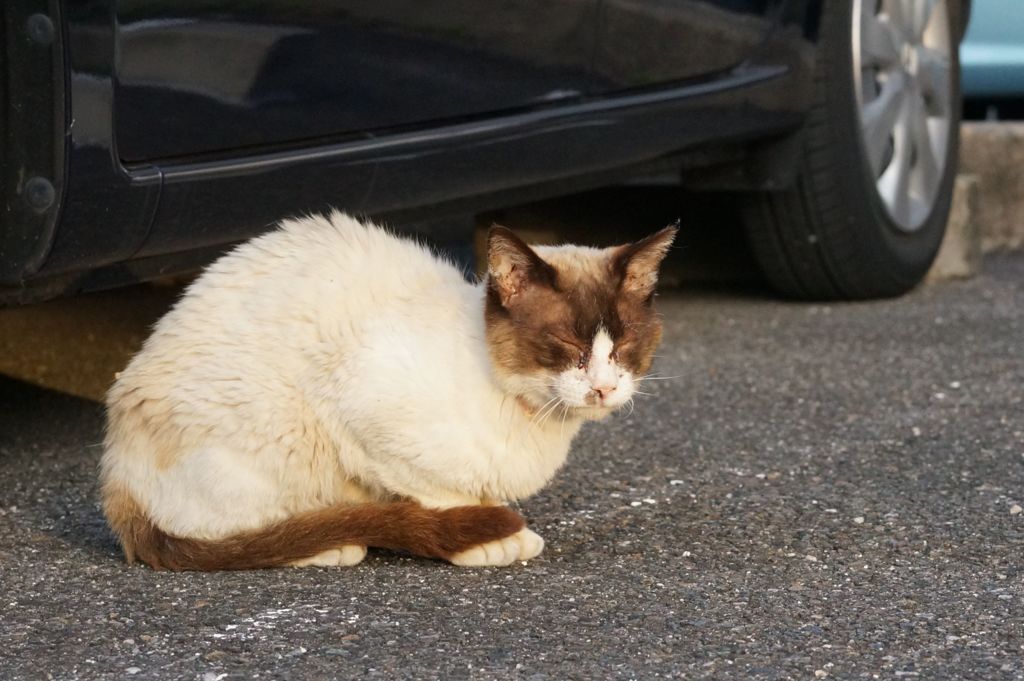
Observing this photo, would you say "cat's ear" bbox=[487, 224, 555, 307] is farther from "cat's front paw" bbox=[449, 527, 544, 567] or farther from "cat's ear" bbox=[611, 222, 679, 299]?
"cat's front paw" bbox=[449, 527, 544, 567]

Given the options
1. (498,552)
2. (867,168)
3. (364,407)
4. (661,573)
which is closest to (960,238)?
(867,168)

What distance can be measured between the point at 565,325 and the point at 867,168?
260 centimetres

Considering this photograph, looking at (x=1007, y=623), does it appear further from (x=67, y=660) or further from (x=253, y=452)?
(x=67, y=660)

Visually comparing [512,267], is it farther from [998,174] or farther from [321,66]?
[998,174]

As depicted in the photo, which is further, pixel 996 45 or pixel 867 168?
pixel 996 45

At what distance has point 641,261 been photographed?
2902 mm

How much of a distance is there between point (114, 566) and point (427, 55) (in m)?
1.35

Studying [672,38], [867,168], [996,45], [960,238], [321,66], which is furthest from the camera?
[996,45]

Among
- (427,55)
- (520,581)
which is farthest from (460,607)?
(427,55)

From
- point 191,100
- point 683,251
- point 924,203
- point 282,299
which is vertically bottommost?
point 683,251

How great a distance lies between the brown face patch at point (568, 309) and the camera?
2.80 metres

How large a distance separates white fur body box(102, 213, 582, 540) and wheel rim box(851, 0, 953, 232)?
260 cm

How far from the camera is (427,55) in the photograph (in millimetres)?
3512

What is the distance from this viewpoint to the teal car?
23.5 ft
